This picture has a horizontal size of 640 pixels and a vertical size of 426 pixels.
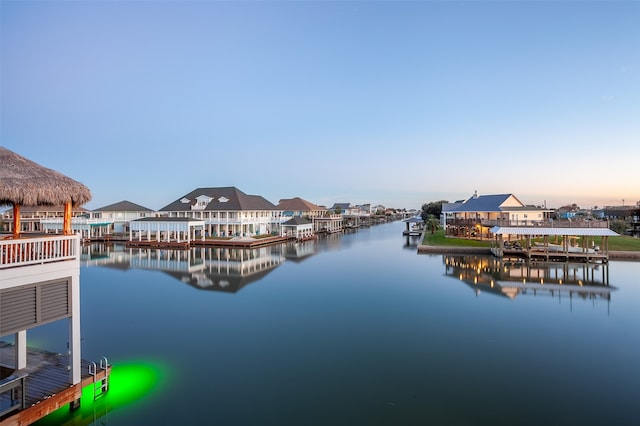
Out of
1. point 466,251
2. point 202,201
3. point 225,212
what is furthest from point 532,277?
point 202,201

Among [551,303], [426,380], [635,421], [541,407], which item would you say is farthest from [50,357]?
[551,303]

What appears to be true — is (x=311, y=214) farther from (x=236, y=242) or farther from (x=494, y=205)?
(x=494, y=205)

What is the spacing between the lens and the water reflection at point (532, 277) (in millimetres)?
17234

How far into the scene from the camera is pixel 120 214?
50.5 metres

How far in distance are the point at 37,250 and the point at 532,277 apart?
22.8 meters

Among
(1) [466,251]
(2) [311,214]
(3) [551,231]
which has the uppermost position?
(2) [311,214]

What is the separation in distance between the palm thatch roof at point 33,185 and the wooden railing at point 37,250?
2.76 ft

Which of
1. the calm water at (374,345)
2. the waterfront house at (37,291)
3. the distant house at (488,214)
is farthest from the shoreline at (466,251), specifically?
the waterfront house at (37,291)

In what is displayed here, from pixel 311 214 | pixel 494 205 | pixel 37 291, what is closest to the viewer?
pixel 37 291

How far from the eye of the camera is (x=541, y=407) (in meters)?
7.11

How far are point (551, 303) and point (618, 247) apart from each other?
20.6m

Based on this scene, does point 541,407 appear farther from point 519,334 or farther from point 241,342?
point 241,342

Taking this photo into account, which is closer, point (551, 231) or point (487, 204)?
point (551, 231)

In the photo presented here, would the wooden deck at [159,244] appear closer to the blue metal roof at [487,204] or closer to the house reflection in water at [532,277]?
the house reflection in water at [532,277]
